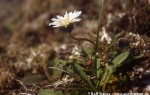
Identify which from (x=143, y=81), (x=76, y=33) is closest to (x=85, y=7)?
(x=76, y=33)

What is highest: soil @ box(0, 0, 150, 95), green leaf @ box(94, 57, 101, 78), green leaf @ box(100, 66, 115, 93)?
soil @ box(0, 0, 150, 95)

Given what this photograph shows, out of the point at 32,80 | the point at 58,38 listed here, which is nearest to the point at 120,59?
the point at 32,80

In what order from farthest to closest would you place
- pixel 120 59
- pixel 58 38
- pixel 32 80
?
pixel 58 38 < pixel 32 80 < pixel 120 59

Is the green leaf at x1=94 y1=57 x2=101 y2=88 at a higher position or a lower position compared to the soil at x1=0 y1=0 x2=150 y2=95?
lower

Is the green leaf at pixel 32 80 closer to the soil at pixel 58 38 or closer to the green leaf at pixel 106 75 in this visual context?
the soil at pixel 58 38

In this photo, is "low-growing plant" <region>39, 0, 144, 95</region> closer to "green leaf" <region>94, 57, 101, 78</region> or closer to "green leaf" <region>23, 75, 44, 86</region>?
"green leaf" <region>94, 57, 101, 78</region>

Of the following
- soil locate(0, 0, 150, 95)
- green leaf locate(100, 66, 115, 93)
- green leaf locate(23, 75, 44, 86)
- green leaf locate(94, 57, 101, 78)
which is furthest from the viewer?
green leaf locate(23, 75, 44, 86)

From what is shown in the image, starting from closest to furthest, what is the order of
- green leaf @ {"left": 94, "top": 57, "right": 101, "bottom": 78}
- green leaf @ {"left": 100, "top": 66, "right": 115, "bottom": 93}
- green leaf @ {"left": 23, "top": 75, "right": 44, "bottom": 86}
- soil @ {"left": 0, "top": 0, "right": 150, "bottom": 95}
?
green leaf @ {"left": 100, "top": 66, "right": 115, "bottom": 93}, green leaf @ {"left": 94, "top": 57, "right": 101, "bottom": 78}, soil @ {"left": 0, "top": 0, "right": 150, "bottom": 95}, green leaf @ {"left": 23, "top": 75, "right": 44, "bottom": 86}

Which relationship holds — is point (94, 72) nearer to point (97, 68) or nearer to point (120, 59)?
point (97, 68)

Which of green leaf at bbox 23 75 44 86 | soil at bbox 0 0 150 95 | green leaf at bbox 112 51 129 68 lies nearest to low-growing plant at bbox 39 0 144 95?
green leaf at bbox 112 51 129 68

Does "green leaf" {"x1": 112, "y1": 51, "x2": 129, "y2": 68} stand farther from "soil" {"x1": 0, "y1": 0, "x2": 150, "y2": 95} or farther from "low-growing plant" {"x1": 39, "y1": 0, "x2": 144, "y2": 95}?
"soil" {"x1": 0, "y1": 0, "x2": 150, "y2": 95}

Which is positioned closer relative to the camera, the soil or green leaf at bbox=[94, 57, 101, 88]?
green leaf at bbox=[94, 57, 101, 88]

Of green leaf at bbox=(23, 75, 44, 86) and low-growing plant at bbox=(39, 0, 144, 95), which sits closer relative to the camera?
low-growing plant at bbox=(39, 0, 144, 95)

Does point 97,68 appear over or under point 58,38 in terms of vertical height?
under
